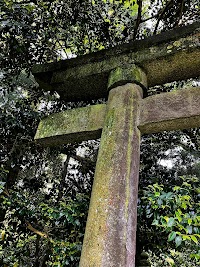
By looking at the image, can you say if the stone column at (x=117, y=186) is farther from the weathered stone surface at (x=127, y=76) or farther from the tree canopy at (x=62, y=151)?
the tree canopy at (x=62, y=151)

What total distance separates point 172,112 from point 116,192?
2.71ft

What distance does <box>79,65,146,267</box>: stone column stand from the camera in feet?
4.95

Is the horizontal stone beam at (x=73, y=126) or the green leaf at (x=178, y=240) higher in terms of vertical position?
the horizontal stone beam at (x=73, y=126)

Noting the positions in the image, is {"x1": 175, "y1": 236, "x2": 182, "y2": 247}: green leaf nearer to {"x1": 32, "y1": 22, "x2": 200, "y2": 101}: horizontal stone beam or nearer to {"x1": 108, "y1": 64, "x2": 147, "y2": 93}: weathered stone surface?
{"x1": 108, "y1": 64, "x2": 147, "y2": 93}: weathered stone surface

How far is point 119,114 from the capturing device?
2084 millimetres

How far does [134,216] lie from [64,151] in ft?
10.6

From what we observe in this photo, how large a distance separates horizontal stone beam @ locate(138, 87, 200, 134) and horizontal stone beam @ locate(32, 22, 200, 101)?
14.8 inches

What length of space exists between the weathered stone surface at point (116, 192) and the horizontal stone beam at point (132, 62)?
42cm

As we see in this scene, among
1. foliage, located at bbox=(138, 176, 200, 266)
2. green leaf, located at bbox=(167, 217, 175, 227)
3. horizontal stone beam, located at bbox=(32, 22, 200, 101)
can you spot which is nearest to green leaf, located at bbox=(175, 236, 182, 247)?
foliage, located at bbox=(138, 176, 200, 266)

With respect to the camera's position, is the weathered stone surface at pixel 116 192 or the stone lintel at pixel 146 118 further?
the stone lintel at pixel 146 118

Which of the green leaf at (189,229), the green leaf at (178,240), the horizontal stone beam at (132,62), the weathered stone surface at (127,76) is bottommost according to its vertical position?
the green leaf at (178,240)

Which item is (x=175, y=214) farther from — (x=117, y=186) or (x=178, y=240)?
(x=117, y=186)

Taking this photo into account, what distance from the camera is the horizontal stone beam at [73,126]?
2.28 metres

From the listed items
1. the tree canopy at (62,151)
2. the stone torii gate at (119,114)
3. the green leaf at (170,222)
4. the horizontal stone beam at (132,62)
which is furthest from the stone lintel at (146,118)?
the tree canopy at (62,151)
